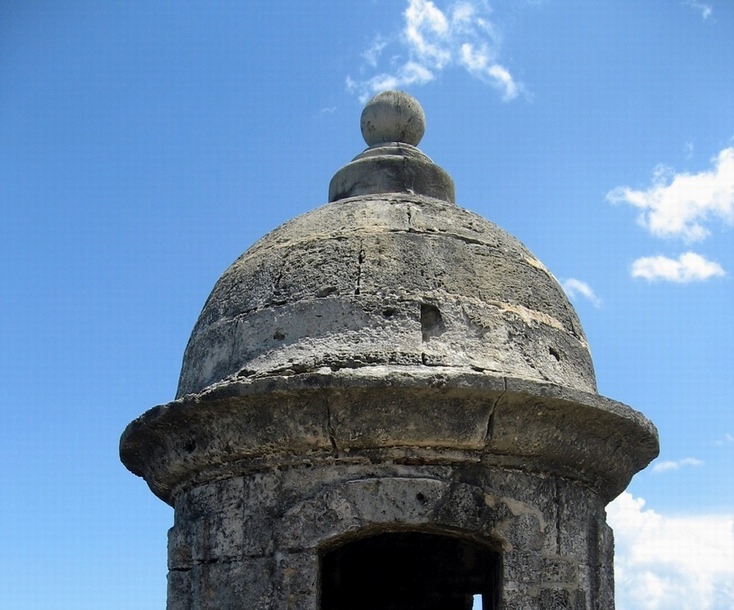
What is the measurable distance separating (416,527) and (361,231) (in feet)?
4.83

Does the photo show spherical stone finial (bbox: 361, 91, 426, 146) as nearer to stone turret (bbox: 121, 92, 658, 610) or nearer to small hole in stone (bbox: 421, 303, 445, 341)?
stone turret (bbox: 121, 92, 658, 610)

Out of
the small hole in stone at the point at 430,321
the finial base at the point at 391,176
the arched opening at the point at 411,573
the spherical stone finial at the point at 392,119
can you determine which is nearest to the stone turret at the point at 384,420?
the small hole in stone at the point at 430,321

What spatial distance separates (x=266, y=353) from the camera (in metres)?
4.68

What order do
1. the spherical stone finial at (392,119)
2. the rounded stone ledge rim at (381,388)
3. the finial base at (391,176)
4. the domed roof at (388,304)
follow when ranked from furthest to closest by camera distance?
the spherical stone finial at (392,119), the finial base at (391,176), the domed roof at (388,304), the rounded stone ledge rim at (381,388)

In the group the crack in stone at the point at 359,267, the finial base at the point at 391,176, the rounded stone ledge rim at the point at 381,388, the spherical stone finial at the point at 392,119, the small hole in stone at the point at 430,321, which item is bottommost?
the rounded stone ledge rim at the point at 381,388

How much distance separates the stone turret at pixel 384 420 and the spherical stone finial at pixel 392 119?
85cm

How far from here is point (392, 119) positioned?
599 centimetres

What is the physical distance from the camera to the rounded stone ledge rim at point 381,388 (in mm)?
4180

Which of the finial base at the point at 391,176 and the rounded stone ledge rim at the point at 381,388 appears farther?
the finial base at the point at 391,176

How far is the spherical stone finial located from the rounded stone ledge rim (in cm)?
220

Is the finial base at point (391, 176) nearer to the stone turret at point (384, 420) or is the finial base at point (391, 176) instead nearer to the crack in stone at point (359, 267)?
the stone turret at point (384, 420)

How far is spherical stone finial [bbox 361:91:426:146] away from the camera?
600 centimetres

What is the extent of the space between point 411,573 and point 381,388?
2975 mm

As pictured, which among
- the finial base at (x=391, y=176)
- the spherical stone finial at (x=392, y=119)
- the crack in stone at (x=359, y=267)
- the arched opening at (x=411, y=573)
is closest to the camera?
the crack in stone at (x=359, y=267)
